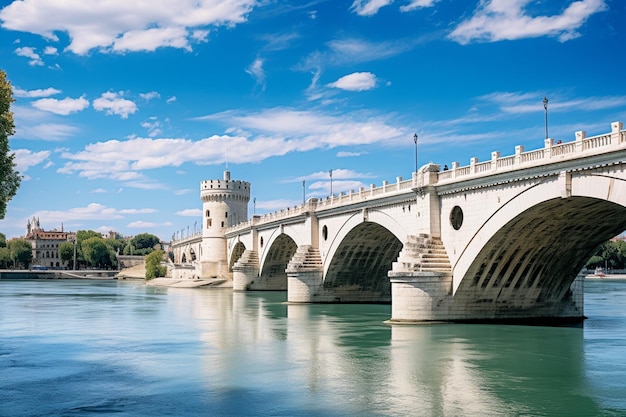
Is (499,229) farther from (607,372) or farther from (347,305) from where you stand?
(347,305)

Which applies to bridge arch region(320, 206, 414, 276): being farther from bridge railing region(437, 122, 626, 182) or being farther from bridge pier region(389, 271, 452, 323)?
bridge railing region(437, 122, 626, 182)

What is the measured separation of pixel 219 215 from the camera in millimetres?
114375

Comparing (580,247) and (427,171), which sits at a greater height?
(427,171)

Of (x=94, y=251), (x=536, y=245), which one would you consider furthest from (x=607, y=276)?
(x=536, y=245)

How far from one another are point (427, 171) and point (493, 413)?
24950 mm

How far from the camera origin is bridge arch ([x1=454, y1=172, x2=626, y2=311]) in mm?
34000

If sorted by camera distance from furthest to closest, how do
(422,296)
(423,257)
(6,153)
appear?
(423,257), (422,296), (6,153)

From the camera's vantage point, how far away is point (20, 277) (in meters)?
166

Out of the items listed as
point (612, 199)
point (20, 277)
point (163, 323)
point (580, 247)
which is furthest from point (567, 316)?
point (20, 277)

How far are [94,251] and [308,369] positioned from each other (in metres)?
173

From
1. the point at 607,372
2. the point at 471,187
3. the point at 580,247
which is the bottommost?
the point at 607,372

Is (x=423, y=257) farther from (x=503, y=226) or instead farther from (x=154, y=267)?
(x=154, y=267)

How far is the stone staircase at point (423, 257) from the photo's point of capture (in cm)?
4075

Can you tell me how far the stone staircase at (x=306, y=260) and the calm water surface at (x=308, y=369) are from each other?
1657 centimetres
